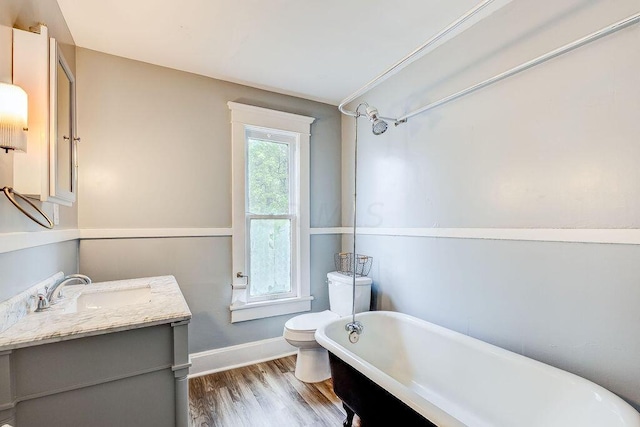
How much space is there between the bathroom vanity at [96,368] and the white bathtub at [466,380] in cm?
80

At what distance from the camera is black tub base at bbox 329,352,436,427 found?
3.85 ft

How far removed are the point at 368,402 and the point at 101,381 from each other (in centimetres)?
109

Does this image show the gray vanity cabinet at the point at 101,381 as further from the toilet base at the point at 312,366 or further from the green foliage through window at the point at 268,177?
the green foliage through window at the point at 268,177

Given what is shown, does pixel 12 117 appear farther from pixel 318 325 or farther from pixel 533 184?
pixel 533 184

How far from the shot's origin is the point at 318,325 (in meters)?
2.29

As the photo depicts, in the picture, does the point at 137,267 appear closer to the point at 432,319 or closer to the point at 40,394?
the point at 40,394

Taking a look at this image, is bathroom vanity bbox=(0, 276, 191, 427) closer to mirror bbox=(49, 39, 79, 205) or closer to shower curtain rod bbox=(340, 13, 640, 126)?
mirror bbox=(49, 39, 79, 205)

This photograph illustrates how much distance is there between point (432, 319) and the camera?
6.86 ft

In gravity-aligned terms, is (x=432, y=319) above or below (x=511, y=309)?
below

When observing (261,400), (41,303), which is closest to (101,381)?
(41,303)

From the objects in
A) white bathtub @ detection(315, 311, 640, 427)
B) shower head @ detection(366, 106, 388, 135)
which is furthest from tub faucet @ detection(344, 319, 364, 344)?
shower head @ detection(366, 106, 388, 135)

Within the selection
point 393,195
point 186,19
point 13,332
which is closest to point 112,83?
point 186,19

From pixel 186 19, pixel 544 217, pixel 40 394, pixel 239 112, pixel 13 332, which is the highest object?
pixel 186 19

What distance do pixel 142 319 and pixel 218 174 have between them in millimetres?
1529
